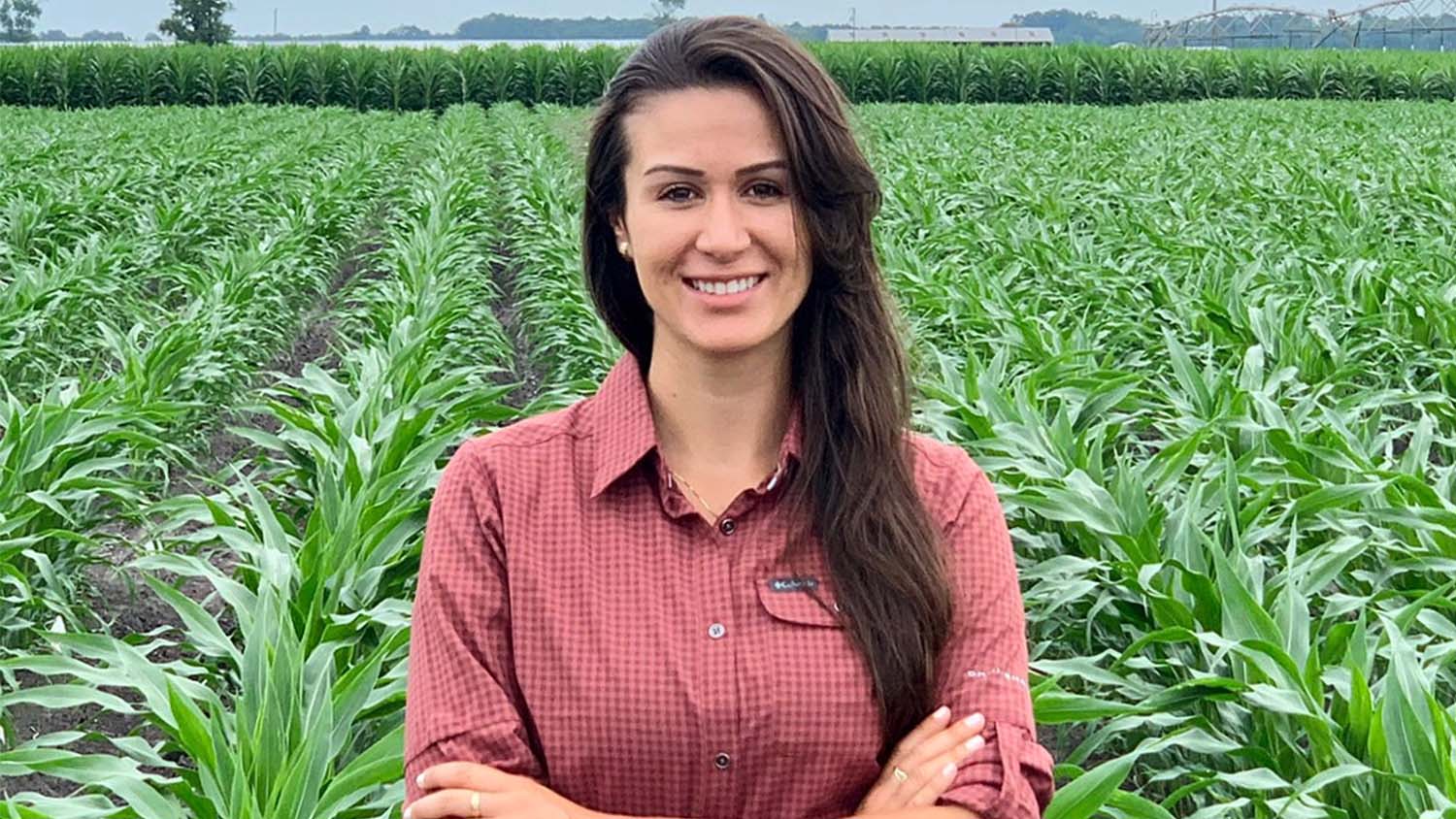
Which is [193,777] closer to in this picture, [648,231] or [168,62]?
[648,231]

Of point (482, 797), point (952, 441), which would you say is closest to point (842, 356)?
point (482, 797)

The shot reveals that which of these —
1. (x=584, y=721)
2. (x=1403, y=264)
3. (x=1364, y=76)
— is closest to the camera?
(x=584, y=721)

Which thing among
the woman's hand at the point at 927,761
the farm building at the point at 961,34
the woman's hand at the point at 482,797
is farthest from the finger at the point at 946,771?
the farm building at the point at 961,34

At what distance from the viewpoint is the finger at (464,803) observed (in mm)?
1525

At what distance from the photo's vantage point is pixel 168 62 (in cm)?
3181

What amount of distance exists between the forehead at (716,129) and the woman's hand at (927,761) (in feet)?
1.92

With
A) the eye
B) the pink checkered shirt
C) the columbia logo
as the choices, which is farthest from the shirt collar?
the eye

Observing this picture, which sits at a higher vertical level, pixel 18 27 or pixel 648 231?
pixel 18 27

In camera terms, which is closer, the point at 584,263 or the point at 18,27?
the point at 584,263

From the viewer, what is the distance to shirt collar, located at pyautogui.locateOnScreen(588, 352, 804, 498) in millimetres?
1646

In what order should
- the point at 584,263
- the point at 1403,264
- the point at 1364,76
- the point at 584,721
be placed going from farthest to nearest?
1. the point at 1364,76
2. the point at 1403,264
3. the point at 584,263
4. the point at 584,721

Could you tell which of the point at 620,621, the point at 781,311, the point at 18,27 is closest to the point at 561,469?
the point at 620,621

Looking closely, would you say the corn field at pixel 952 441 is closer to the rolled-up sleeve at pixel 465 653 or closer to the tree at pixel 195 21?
the rolled-up sleeve at pixel 465 653

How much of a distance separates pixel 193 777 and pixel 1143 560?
161 cm
